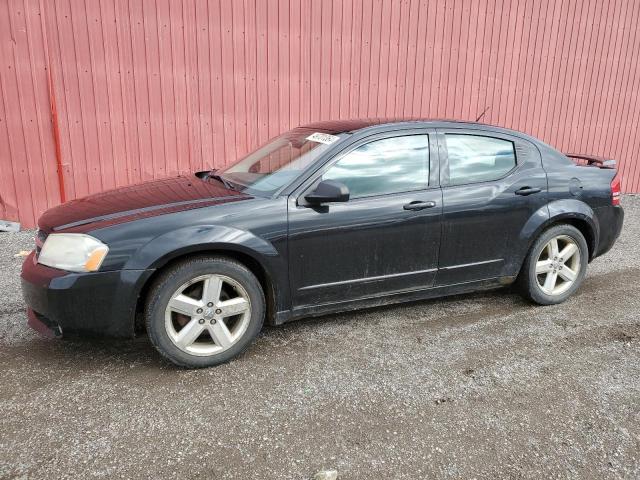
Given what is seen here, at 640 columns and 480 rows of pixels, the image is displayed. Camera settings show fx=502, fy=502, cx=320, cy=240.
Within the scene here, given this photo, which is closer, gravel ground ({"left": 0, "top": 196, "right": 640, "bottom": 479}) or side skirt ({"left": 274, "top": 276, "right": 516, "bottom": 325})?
gravel ground ({"left": 0, "top": 196, "right": 640, "bottom": 479})

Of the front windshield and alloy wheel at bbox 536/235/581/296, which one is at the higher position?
the front windshield

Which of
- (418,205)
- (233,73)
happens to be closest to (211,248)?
(418,205)

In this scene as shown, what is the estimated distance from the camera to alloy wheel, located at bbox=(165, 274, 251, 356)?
294 cm

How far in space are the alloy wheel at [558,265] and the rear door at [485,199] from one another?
30 centimetres

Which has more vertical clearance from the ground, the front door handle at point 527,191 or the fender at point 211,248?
the front door handle at point 527,191

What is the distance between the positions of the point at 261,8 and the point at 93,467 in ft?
19.0

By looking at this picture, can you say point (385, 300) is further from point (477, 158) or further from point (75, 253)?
point (75, 253)

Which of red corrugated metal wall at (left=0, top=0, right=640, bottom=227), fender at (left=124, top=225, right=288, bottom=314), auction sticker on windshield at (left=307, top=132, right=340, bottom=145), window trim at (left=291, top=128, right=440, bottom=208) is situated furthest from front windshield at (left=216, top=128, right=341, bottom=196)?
red corrugated metal wall at (left=0, top=0, right=640, bottom=227)

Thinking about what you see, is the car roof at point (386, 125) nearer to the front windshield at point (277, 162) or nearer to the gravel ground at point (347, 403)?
the front windshield at point (277, 162)

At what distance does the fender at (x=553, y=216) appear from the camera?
3.87 metres

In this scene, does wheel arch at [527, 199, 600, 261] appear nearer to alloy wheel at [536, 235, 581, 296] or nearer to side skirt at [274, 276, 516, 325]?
alloy wheel at [536, 235, 581, 296]

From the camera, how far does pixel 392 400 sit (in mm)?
2748

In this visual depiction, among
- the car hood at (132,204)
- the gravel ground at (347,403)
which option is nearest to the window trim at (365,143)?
the car hood at (132,204)

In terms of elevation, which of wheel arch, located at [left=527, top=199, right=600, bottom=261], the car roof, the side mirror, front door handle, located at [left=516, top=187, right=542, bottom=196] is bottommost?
wheel arch, located at [left=527, top=199, right=600, bottom=261]
